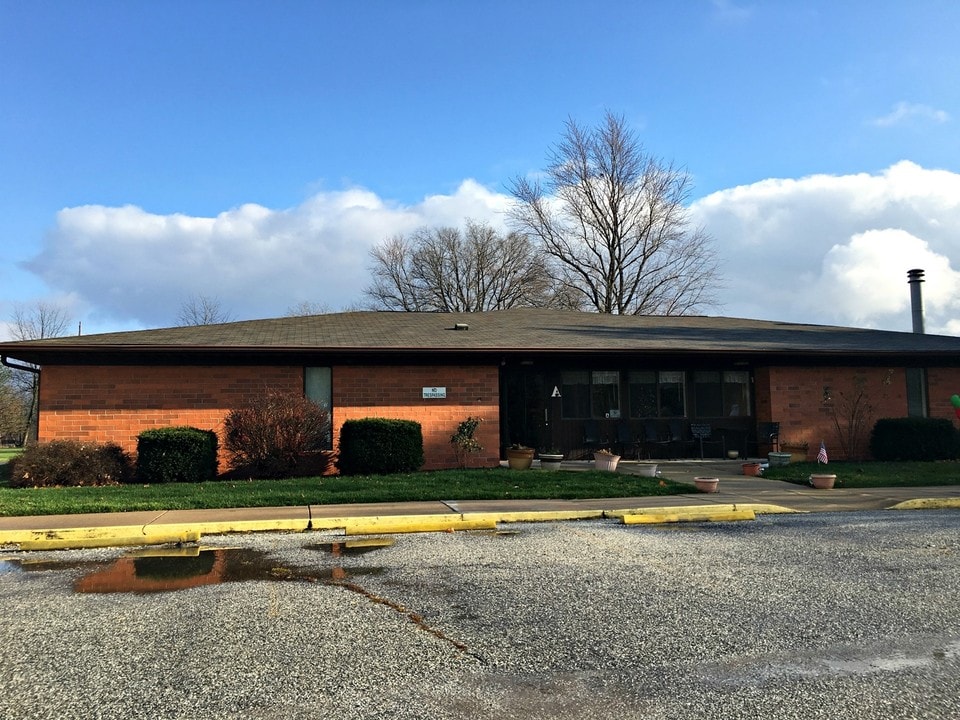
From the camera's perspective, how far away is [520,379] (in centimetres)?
1883

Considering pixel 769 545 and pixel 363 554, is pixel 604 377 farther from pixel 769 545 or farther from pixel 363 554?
pixel 363 554

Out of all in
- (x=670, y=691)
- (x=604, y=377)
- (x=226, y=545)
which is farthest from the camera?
(x=604, y=377)

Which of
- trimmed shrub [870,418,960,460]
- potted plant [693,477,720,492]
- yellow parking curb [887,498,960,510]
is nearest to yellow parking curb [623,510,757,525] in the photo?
potted plant [693,477,720,492]

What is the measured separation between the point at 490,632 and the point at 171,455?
10998 mm

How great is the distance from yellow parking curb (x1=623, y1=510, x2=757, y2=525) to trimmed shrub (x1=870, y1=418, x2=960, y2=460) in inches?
368

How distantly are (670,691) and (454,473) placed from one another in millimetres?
11096

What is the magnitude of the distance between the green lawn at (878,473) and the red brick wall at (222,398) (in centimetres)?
629

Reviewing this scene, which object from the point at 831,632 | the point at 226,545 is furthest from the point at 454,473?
the point at 831,632

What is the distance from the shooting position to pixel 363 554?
8.09 metres

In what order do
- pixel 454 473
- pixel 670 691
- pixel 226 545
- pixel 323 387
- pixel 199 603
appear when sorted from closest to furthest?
1. pixel 670 691
2. pixel 199 603
3. pixel 226 545
4. pixel 454 473
5. pixel 323 387

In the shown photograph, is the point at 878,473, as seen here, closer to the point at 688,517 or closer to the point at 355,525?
the point at 688,517

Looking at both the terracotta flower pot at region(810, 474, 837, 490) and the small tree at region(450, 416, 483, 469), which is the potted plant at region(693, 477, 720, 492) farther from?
the small tree at region(450, 416, 483, 469)

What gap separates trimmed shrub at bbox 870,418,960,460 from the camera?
58.9ft

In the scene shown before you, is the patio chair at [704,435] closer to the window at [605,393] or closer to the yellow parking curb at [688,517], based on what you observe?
the window at [605,393]
